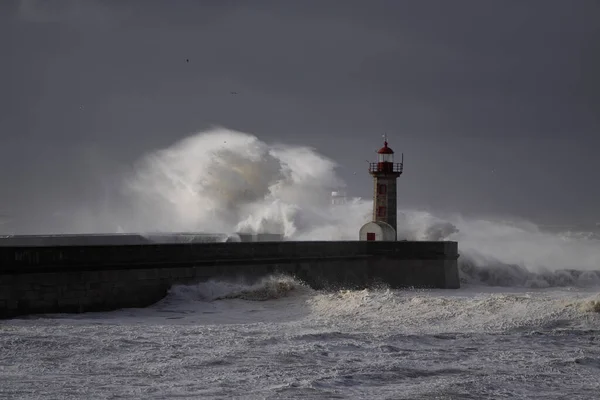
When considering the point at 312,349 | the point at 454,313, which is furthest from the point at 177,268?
the point at 312,349

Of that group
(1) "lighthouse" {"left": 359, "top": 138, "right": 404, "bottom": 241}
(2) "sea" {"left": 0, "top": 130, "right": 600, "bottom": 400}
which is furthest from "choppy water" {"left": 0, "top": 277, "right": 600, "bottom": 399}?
(1) "lighthouse" {"left": 359, "top": 138, "right": 404, "bottom": 241}

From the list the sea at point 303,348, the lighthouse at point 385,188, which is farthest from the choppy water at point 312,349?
the lighthouse at point 385,188

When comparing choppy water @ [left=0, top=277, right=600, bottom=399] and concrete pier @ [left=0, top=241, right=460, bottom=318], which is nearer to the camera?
choppy water @ [left=0, top=277, right=600, bottom=399]

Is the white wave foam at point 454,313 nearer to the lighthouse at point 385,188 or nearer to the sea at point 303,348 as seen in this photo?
the sea at point 303,348

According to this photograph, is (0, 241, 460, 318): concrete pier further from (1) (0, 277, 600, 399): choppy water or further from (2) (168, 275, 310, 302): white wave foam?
(1) (0, 277, 600, 399): choppy water

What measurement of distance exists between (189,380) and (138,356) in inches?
50.3

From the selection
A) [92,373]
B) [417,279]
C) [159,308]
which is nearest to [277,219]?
[417,279]

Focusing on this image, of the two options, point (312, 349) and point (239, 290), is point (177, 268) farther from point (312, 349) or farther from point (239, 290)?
point (312, 349)

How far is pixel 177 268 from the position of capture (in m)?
14.3

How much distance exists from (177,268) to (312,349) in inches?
186

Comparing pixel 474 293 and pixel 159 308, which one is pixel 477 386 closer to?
pixel 159 308

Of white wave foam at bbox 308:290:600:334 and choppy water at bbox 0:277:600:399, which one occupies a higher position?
white wave foam at bbox 308:290:600:334

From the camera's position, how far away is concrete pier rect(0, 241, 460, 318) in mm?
12367

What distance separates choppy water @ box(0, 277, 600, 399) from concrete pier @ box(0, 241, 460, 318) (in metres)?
0.37
